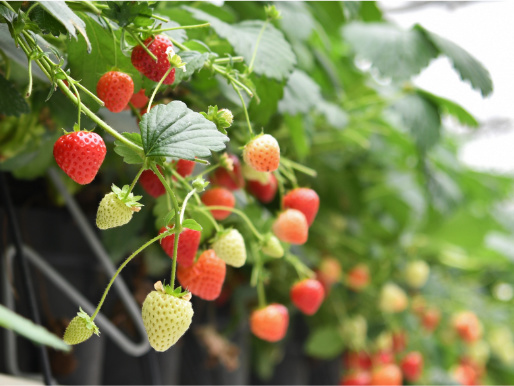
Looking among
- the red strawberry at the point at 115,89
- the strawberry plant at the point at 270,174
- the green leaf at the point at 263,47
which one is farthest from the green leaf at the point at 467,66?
the red strawberry at the point at 115,89

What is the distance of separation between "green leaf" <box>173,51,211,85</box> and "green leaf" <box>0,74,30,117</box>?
0.49 feet

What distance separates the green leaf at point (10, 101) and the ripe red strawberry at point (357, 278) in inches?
33.7

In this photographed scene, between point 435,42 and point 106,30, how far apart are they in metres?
0.55

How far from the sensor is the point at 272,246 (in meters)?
0.53

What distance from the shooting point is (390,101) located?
1023 mm

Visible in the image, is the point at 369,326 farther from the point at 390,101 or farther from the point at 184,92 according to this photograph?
the point at 184,92

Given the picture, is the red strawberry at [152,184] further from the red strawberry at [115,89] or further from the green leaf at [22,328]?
the green leaf at [22,328]

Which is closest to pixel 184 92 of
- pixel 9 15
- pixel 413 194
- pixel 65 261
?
pixel 9 15

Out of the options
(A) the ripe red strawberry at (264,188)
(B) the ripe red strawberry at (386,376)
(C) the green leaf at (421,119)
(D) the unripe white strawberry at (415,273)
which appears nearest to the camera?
(A) the ripe red strawberry at (264,188)

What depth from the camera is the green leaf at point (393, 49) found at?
31.8 inches

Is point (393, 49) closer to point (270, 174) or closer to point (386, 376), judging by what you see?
point (270, 174)

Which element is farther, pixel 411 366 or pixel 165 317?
pixel 411 366

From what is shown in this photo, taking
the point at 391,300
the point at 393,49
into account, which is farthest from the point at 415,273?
the point at 393,49

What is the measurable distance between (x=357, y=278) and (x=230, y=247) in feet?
2.49
